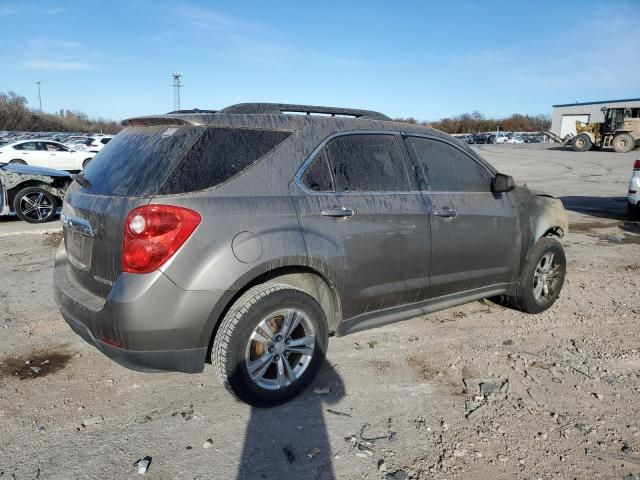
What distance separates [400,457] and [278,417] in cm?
76

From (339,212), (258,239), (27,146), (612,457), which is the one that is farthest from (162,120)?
(27,146)

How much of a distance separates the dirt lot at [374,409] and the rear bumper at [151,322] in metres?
0.44

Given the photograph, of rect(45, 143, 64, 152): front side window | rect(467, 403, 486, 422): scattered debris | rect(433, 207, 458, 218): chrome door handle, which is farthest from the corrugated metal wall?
rect(467, 403, 486, 422): scattered debris

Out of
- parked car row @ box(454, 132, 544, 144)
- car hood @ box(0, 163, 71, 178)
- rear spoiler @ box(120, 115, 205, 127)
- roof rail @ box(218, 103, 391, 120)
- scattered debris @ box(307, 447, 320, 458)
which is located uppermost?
parked car row @ box(454, 132, 544, 144)

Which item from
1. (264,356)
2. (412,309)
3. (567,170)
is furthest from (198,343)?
(567,170)

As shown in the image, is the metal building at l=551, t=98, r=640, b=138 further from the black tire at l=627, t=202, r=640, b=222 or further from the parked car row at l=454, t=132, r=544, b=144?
the black tire at l=627, t=202, r=640, b=222

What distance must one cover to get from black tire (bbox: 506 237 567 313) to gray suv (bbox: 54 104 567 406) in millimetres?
863

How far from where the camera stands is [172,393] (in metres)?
3.22

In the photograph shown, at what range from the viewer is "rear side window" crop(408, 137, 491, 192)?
374 cm

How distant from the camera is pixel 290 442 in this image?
8.86 ft

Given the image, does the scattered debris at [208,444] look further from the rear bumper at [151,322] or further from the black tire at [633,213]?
the black tire at [633,213]

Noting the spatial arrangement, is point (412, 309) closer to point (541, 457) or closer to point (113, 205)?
point (541, 457)

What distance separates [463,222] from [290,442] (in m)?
2.07

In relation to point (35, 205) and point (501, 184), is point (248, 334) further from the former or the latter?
point (35, 205)
